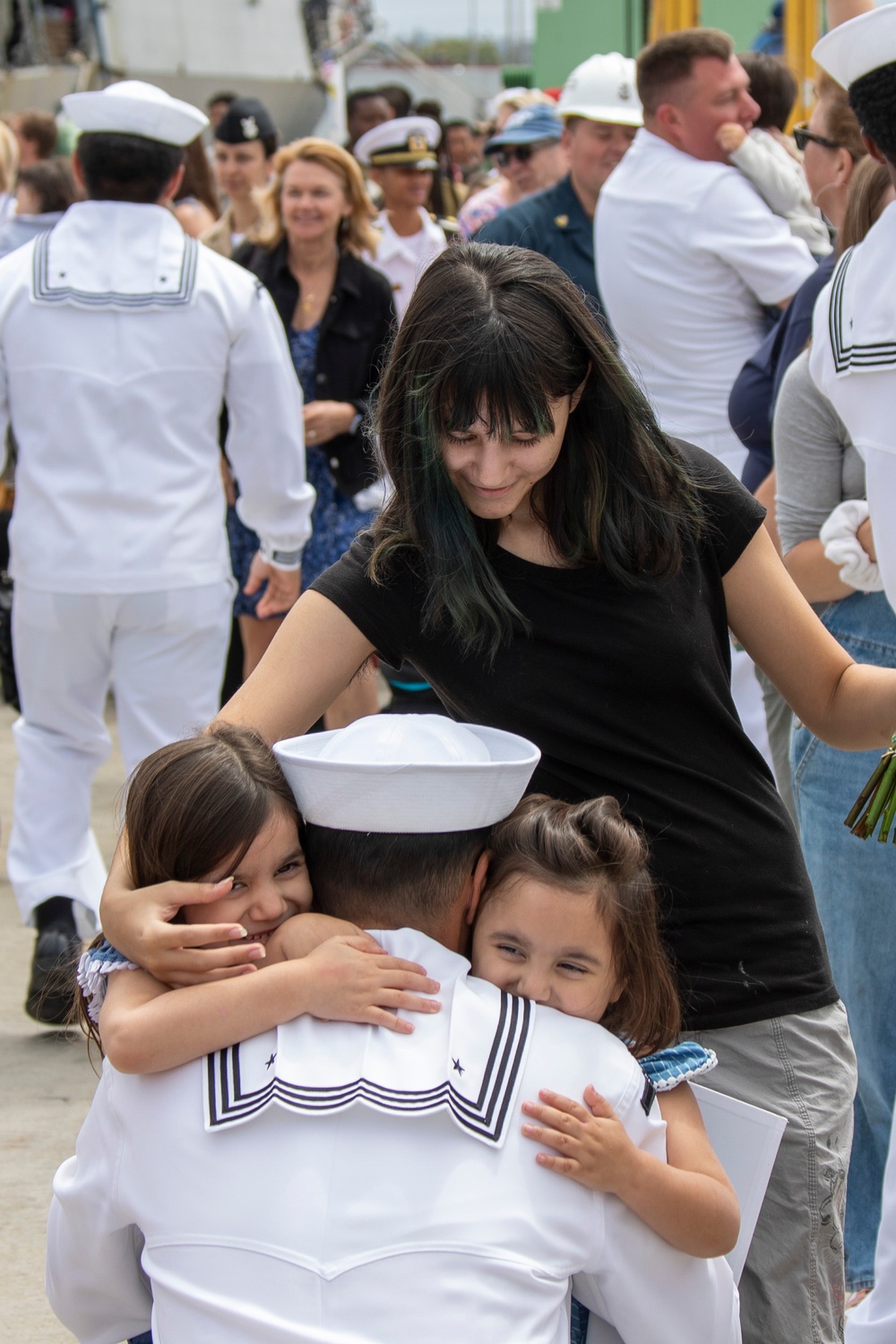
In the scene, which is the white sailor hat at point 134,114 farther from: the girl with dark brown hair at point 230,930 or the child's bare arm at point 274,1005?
the child's bare arm at point 274,1005

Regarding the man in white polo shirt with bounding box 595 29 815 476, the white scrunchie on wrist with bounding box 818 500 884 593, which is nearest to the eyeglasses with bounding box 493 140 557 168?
the man in white polo shirt with bounding box 595 29 815 476

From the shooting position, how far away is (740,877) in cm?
181

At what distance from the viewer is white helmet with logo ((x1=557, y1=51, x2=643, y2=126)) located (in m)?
5.13

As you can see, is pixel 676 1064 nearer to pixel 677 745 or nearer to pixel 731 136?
pixel 677 745

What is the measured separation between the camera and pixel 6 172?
7.15 m

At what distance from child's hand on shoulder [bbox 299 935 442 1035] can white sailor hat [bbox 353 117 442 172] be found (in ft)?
18.4

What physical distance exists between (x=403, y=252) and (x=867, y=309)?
472 centimetres

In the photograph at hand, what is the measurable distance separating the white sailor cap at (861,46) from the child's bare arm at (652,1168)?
4.18 ft

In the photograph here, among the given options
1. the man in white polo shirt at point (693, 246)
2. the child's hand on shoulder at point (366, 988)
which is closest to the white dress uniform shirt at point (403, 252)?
the man in white polo shirt at point (693, 246)

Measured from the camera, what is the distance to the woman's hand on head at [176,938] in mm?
1520

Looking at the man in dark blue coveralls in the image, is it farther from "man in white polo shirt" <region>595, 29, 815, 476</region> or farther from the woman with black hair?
the woman with black hair

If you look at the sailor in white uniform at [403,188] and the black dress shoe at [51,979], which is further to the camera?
the sailor in white uniform at [403,188]

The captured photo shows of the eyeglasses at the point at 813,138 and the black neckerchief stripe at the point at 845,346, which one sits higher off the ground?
the eyeglasses at the point at 813,138

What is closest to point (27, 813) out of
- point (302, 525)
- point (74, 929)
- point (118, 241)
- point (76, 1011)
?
point (74, 929)
